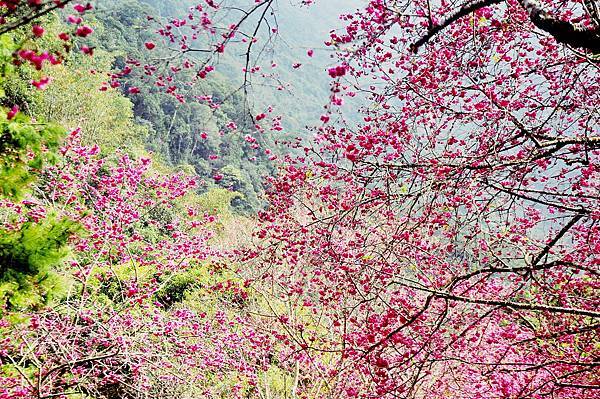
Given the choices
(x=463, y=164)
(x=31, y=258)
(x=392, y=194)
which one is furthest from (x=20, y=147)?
(x=463, y=164)

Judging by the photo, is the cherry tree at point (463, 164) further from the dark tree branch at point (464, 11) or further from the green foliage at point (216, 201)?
the green foliage at point (216, 201)

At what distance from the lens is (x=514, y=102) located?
3711 mm

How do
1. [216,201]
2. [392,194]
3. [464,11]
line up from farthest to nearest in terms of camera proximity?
[216,201] → [392,194] → [464,11]

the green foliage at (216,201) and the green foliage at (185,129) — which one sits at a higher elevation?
the green foliage at (185,129)

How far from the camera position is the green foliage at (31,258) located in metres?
3.22

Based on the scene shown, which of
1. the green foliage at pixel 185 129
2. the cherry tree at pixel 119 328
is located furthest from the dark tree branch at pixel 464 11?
the green foliage at pixel 185 129

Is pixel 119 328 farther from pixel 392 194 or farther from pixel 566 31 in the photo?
pixel 566 31

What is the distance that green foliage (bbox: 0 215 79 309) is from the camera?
3219 millimetres

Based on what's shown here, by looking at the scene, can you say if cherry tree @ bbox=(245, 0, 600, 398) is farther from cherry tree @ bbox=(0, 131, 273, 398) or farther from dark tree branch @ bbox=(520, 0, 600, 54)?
cherry tree @ bbox=(0, 131, 273, 398)

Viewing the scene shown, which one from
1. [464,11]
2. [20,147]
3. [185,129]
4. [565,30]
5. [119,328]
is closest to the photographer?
[565,30]

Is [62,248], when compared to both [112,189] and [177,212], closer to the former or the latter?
[112,189]

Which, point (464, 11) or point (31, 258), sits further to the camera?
point (31, 258)

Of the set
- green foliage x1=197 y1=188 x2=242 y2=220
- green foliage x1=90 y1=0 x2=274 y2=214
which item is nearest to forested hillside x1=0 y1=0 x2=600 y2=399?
green foliage x1=197 y1=188 x2=242 y2=220

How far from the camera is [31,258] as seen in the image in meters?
3.25
